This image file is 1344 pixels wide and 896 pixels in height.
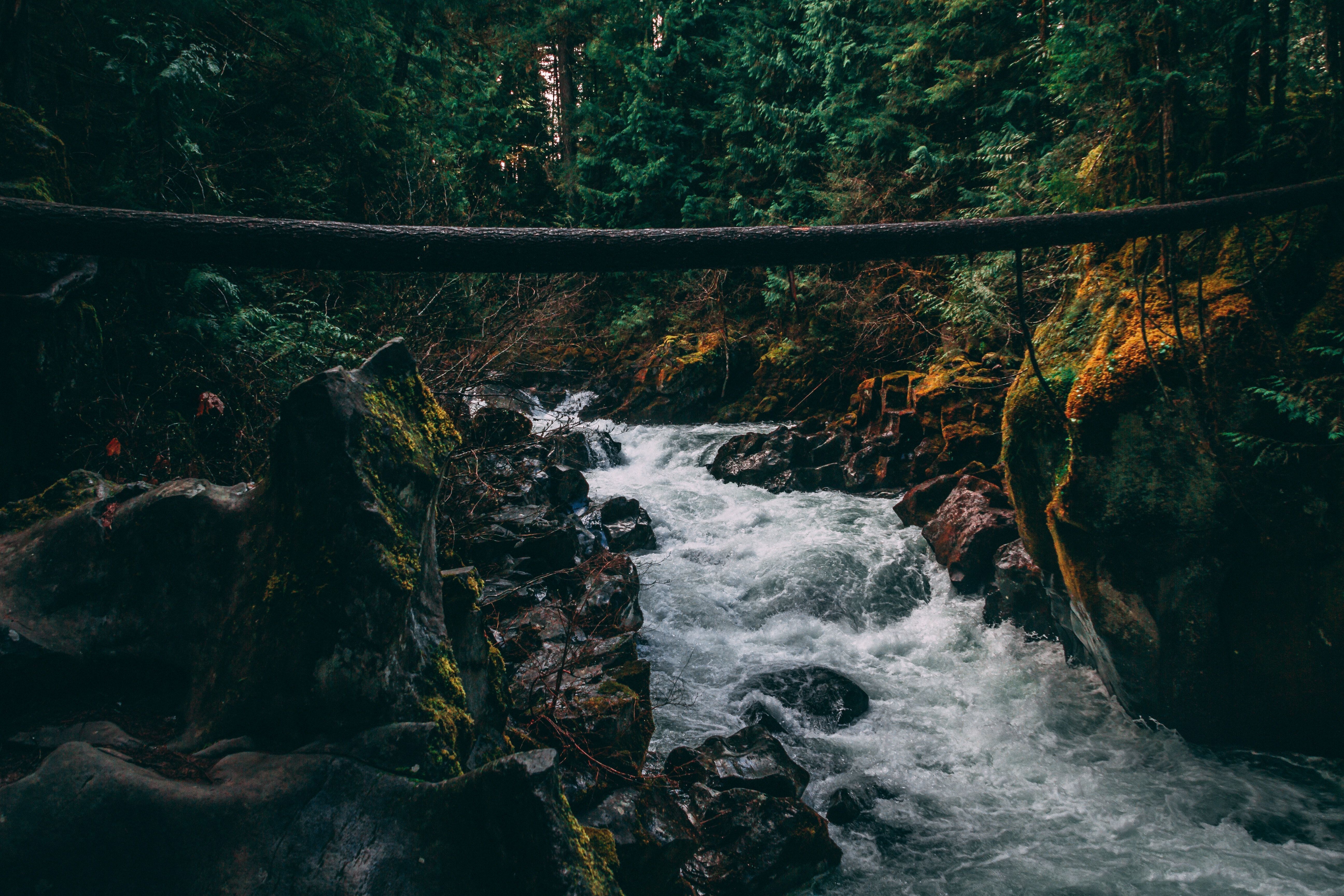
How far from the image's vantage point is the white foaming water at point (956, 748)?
4.63 m

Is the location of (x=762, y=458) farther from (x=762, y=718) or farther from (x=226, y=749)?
(x=226, y=749)

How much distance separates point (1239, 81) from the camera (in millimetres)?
4777

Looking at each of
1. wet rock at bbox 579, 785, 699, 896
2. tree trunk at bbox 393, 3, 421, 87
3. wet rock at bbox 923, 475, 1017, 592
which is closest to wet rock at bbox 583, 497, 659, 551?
wet rock at bbox 923, 475, 1017, 592

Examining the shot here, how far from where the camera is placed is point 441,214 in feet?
33.9

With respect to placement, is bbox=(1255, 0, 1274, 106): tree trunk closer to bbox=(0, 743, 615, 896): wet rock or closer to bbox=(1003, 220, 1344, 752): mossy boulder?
bbox=(1003, 220, 1344, 752): mossy boulder

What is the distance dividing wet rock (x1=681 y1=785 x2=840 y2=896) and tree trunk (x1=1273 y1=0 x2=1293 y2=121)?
6.53 meters

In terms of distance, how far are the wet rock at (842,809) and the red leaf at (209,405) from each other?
6.78 metres

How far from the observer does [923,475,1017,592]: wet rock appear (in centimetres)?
844

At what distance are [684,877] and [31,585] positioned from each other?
4.04m

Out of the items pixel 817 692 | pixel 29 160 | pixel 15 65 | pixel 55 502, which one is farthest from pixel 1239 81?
pixel 15 65

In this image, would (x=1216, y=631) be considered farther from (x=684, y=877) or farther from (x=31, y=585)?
(x=31, y=585)

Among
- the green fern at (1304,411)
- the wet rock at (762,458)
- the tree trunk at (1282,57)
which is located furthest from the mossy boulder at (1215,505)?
the wet rock at (762,458)

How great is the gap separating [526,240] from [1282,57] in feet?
20.2

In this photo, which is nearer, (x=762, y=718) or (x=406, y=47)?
(x=762, y=718)
